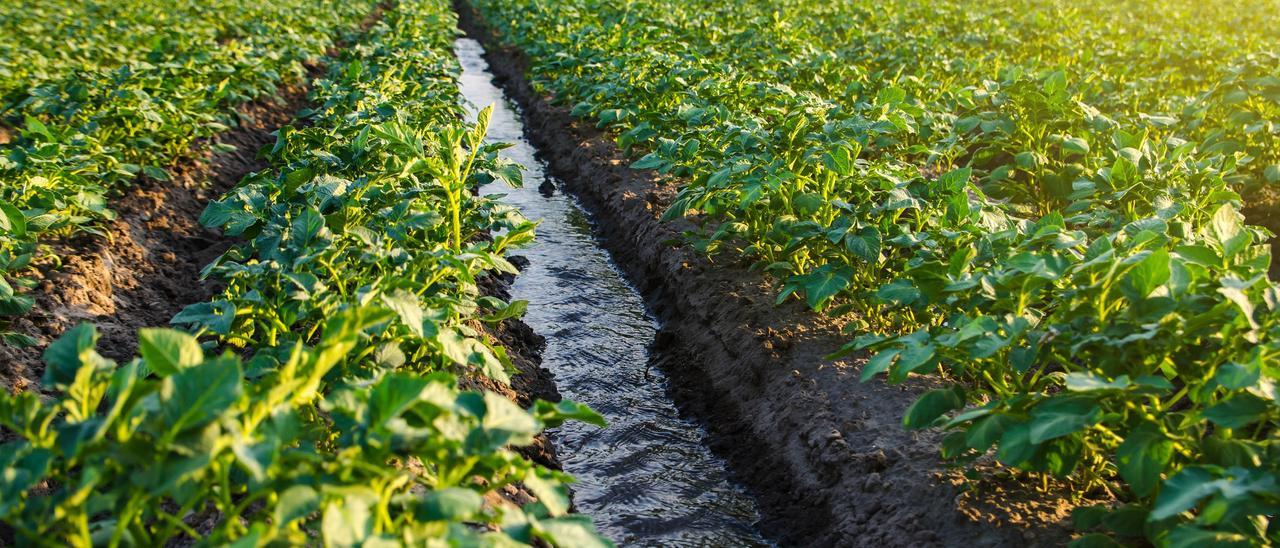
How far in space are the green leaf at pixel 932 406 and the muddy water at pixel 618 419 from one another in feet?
3.21

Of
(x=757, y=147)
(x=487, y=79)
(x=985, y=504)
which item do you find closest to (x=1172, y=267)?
(x=985, y=504)

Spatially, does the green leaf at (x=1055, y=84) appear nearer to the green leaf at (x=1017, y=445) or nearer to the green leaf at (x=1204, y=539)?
the green leaf at (x=1017, y=445)

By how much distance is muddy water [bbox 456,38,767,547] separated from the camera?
3.58 meters

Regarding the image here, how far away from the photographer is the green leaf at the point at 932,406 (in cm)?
268

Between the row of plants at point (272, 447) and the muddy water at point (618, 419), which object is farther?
the muddy water at point (618, 419)

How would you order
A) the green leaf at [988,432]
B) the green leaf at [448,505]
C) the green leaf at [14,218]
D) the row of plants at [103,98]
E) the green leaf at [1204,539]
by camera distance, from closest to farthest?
the green leaf at [448,505], the green leaf at [1204,539], the green leaf at [988,432], the green leaf at [14,218], the row of plants at [103,98]

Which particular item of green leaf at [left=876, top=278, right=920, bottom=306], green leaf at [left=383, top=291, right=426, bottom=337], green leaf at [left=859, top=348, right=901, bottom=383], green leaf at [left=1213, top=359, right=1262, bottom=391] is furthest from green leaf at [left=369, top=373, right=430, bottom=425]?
green leaf at [left=876, top=278, right=920, bottom=306]

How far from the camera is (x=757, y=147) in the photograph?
4.73 meters

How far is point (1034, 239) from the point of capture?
2934mm

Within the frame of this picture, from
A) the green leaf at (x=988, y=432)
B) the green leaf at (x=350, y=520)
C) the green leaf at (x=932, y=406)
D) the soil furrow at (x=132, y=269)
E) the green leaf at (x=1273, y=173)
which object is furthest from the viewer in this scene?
the green leaf at (x=1273, y=173)

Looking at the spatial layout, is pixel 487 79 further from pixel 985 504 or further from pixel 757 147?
pixel 985 504

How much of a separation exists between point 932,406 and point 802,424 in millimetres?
1070

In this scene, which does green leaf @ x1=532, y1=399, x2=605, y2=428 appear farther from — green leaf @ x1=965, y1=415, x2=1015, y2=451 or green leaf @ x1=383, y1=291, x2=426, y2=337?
green leaf @ x1=965, y1=415, x2=1015, y2=451

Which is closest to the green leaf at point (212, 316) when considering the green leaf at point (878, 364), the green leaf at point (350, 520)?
the green leaf at point (350, 520)
